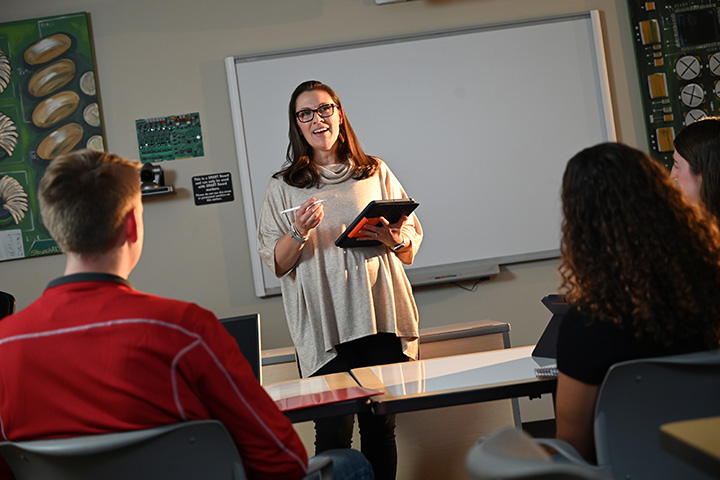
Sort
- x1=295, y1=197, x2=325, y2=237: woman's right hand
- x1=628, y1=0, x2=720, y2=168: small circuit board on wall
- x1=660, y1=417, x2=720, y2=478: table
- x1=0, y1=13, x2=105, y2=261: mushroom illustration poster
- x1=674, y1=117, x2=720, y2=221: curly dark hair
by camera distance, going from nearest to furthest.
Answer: x1=660, y1=417, x2=720, y2=478: table, x1=674, y1=117, x2=720, y2=221: curly dark hair, x1=295, y1=197, x2=325, y2=237: woman's right hand, x1=0, y1=13, x2=105, y2=261: mushroom illustration poster, x1=628, y1=0, x2=720, y2=168: small circuit board on wall

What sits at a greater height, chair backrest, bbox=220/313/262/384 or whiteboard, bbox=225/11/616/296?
whiteboard, bbox=225/11/616/296

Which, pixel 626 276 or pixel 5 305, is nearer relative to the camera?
pixel 626 276

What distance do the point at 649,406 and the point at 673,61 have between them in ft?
10.7

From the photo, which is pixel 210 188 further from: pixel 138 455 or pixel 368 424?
pixel 138 455

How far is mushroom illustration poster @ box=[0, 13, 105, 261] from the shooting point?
366 cm

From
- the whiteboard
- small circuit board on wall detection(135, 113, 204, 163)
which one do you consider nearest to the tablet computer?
the whiteboard

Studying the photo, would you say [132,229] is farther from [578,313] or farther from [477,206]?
[477,206]

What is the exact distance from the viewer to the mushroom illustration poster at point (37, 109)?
12.0ft

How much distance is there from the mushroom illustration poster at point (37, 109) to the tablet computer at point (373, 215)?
2120mm

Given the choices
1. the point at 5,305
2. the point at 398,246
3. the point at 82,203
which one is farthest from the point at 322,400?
the point at 5,305

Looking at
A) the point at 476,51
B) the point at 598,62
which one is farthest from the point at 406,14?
the point at 598,62

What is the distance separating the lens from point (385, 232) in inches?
85.1

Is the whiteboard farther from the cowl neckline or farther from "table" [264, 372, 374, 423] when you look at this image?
"table" [264, 372, 374, 423]

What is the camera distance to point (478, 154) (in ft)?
12.4
